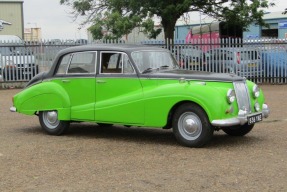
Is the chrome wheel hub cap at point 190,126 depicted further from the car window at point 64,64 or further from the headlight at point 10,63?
the headlight at point 10,63

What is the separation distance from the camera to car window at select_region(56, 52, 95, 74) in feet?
28.8

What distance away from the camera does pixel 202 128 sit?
7.57 meters

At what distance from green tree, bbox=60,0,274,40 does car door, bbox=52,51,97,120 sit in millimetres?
13352

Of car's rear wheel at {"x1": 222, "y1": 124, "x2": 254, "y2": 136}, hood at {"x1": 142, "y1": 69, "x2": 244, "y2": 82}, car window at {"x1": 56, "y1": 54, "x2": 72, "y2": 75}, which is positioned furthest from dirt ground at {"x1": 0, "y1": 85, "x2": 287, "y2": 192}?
car window at {"x1": 56, "y1": 54, "x2": 72, "y2": 75}

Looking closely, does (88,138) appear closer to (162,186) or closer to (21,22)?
(162,186)

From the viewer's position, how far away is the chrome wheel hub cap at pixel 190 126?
25.1ft

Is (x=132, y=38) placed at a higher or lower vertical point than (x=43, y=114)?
higher

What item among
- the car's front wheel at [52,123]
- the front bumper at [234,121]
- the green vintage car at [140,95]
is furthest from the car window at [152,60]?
the car's front wheel at [52,123]

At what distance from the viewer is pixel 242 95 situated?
7.79 m

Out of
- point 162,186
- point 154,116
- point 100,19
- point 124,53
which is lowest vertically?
point 162,186

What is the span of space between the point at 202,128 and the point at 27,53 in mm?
13376

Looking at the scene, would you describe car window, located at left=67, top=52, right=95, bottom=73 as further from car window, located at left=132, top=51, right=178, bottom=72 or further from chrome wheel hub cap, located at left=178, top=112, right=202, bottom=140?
chrome wheel hub cap, located at left=178, top=112, right=202, bottom=140

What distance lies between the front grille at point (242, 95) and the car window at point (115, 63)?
1756 mm

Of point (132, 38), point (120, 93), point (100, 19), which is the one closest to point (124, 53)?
point (120, 93)
